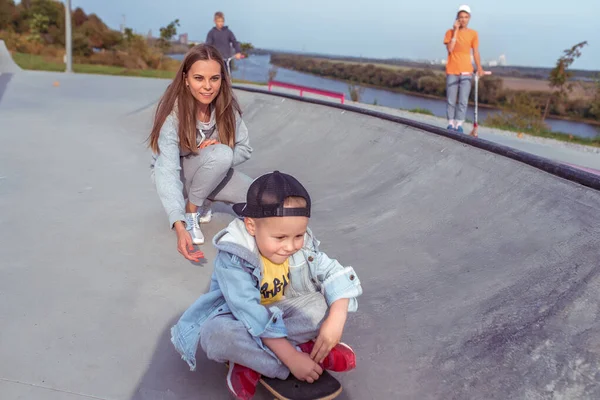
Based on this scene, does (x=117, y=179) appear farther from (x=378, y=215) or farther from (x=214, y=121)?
(x=378, y=215)

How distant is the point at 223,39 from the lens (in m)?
12.1

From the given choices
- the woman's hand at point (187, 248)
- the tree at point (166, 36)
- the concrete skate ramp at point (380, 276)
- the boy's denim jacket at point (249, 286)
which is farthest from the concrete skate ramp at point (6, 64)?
the tree at point (166, 36)

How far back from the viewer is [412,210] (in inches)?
156

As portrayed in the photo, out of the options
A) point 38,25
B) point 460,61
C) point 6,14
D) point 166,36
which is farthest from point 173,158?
point 6,14

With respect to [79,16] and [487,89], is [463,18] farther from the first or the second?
[79,16]

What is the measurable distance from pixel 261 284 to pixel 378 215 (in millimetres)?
2052

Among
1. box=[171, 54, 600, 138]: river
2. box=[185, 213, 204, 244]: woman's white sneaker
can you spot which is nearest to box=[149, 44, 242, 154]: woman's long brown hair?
box=[185, 213, 204, 244]: woman's white sneaker

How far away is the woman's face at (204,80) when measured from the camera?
3.47 metres

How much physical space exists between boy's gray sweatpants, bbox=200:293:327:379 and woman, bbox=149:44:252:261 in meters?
1.21

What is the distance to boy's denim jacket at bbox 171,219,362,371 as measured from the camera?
1988mm

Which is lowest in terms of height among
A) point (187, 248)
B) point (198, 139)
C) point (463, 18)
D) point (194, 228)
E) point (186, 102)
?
point (194, 228)

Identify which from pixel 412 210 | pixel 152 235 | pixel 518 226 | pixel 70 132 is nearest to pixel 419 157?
pixel 412 210

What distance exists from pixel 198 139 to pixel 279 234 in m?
2.00

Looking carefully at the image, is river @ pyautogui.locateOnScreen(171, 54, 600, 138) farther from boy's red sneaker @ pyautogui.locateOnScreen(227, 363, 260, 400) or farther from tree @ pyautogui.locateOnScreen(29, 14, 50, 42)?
tree @ pyautogui.locateOnScreen(29, 14, 50, 42)
